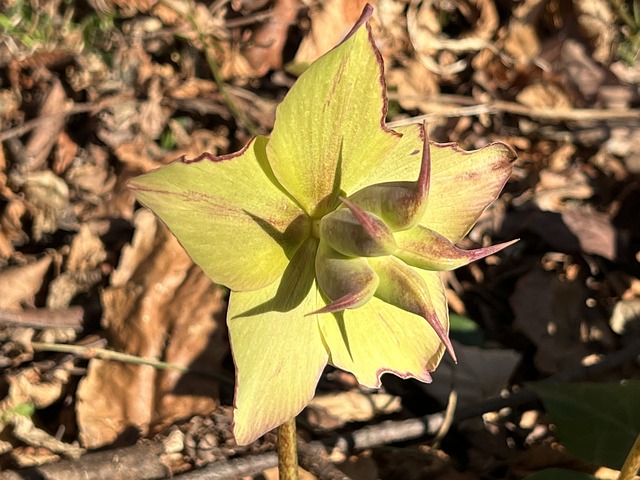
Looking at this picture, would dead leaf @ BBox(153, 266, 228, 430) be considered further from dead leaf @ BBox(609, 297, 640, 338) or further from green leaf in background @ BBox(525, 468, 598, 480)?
dead leaf @ BBox(609, 297, 640, 338)

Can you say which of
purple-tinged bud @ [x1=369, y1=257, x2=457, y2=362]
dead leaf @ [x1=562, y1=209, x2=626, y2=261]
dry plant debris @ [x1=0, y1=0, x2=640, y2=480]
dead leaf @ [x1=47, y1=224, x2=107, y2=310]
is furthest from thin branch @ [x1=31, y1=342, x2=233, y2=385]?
dead leaf @ [x1=562, y1=209, x2=626, y2=261]

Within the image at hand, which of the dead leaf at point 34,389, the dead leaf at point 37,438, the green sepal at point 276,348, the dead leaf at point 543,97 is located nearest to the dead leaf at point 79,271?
the dead leaf at point 34,389

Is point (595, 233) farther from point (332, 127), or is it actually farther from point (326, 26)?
point (332, 127)

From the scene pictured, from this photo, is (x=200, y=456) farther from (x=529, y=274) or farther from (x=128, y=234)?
(x=529, y=274)

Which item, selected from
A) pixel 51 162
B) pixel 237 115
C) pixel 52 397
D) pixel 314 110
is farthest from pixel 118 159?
pixel 314 110

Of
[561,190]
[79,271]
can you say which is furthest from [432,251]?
[561,190]

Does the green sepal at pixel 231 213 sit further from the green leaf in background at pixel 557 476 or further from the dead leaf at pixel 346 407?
the dead leaf at pixel 346 407
